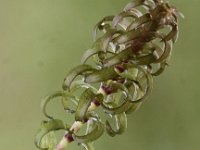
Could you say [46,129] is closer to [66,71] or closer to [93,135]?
[93,135]

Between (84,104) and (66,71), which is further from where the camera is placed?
(66,71)

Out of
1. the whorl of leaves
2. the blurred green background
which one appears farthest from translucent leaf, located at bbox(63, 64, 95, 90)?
the blurred green background

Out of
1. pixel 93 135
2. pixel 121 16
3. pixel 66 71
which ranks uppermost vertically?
pixel 66 71

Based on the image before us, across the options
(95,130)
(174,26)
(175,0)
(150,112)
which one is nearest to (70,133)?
(95,130)

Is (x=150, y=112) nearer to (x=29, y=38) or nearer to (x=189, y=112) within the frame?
(x=189, y=112)

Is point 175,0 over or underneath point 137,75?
over

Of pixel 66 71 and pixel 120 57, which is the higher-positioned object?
pixel 66 71

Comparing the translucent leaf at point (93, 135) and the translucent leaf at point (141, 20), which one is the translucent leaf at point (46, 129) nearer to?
the translucent leaf at point (93, 135)

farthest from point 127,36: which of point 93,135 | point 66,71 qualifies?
point 66,71

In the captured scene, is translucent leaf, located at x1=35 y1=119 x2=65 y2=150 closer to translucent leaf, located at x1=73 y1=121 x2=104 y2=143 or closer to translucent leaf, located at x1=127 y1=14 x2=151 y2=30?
translucent leaf, located at x1=73 y1=121 x2=104 y2=143
